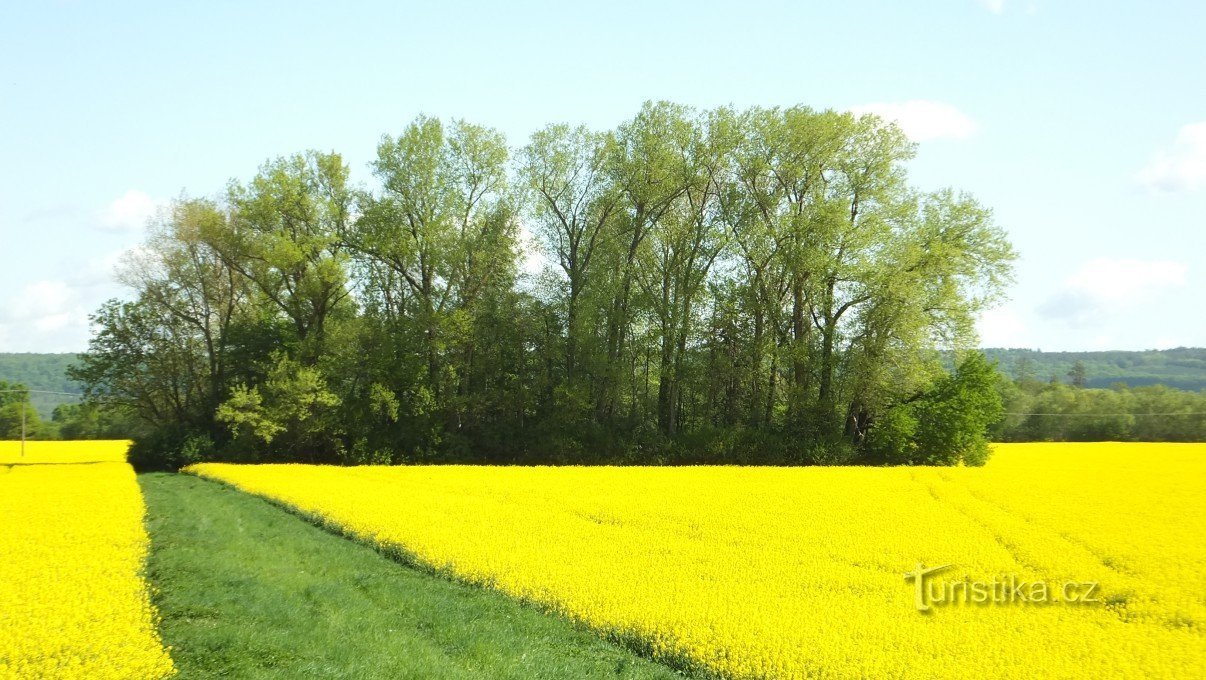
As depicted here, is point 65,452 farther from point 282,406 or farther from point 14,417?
point 14,417

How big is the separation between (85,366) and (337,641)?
123 ft

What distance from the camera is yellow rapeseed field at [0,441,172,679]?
28.6 ft

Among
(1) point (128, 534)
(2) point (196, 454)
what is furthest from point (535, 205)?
(1) point (128, 534)

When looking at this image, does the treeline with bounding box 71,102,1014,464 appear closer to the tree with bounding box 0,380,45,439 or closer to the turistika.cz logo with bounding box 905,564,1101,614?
the turistika.cz logo with bounding box 905,564,1101,614

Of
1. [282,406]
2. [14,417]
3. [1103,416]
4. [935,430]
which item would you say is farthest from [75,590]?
[14,417]

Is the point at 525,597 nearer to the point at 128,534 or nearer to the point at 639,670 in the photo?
the point at 639,670

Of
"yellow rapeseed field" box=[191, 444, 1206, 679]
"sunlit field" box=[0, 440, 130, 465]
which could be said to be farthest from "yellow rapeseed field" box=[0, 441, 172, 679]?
"sunlit field" box=[0, 440, 130, 465]

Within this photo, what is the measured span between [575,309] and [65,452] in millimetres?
39136

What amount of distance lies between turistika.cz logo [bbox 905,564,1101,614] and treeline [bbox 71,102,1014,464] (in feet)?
73.8

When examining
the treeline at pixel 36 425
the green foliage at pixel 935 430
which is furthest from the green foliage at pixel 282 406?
the treeline at pixel 36 425

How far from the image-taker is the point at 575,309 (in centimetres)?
4041

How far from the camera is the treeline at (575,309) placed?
35.8m

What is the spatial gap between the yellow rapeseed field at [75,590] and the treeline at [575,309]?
52.4ft

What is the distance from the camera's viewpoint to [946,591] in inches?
498
